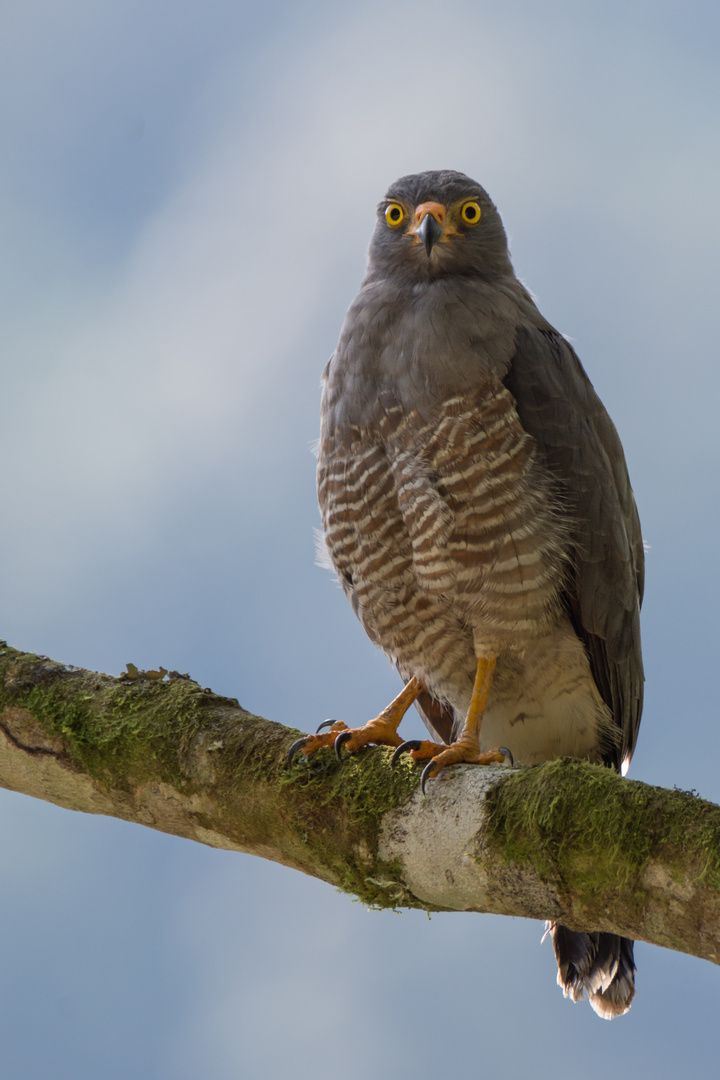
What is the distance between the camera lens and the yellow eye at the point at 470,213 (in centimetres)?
416

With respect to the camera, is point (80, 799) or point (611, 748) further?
point (611, 748)

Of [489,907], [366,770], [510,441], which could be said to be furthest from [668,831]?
[510,441]

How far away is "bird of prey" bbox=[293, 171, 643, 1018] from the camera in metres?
3.57

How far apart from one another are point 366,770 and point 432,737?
149 cm

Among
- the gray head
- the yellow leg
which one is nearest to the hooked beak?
the gray head

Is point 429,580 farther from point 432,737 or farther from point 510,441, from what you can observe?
point 432,737

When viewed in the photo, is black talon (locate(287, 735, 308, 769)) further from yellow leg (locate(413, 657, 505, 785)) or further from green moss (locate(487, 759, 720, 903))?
green moss (locate(487, 759, 720, 903))

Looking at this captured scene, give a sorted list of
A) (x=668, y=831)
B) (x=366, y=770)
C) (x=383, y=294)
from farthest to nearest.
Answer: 1. (x=383, y=294)
2. (x=366, y=770)
3. (x=668, y=831)

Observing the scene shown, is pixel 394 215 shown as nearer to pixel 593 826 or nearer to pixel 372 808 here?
pixel 372 808

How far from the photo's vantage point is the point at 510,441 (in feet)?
11.9

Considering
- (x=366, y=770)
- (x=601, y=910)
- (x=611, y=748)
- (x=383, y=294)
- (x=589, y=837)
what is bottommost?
(x=601, y=910)

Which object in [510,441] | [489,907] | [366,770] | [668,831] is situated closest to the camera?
[668,831]

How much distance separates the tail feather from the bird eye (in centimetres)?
288

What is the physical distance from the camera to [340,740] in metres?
3.25
